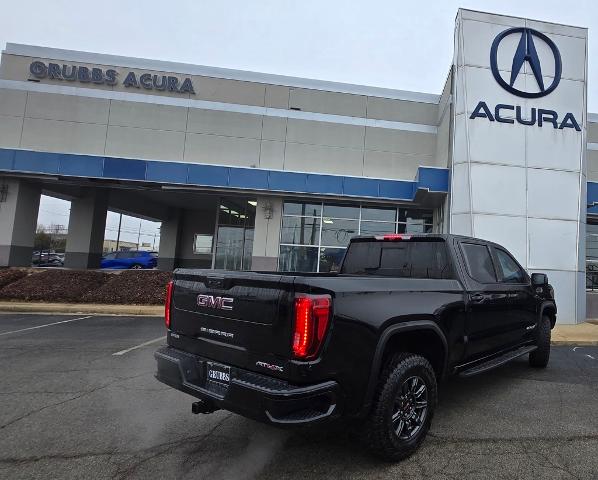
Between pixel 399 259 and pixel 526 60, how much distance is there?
477 inches

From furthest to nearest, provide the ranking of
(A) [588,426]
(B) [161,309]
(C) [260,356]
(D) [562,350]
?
(B) [161,309] < (D) [562,350] < (A) [588,426] < (C) [260,356]

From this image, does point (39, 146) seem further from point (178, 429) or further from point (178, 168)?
point (178, 429)

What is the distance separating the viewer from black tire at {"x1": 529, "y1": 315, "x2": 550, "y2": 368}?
19.9ft

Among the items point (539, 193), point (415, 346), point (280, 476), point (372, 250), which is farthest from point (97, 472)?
point (539, 193)

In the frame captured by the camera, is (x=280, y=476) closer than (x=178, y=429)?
Yes

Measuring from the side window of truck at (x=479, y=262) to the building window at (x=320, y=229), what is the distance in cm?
1214

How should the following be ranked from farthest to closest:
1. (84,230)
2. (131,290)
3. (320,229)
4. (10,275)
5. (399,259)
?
(84,230) → (320,229) → (10,275) → (131,290) → (399,259)

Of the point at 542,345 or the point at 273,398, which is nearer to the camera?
the point at 273,398

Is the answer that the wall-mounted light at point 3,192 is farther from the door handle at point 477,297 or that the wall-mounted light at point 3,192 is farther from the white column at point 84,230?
the door handle at point 477,297

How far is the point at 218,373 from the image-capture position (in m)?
3.24

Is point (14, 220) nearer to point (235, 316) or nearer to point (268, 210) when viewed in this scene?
point (268, 210)

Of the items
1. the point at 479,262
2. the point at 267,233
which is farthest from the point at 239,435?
the point at 267,233

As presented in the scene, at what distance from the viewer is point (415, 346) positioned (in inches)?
151

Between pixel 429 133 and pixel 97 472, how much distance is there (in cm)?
1792
